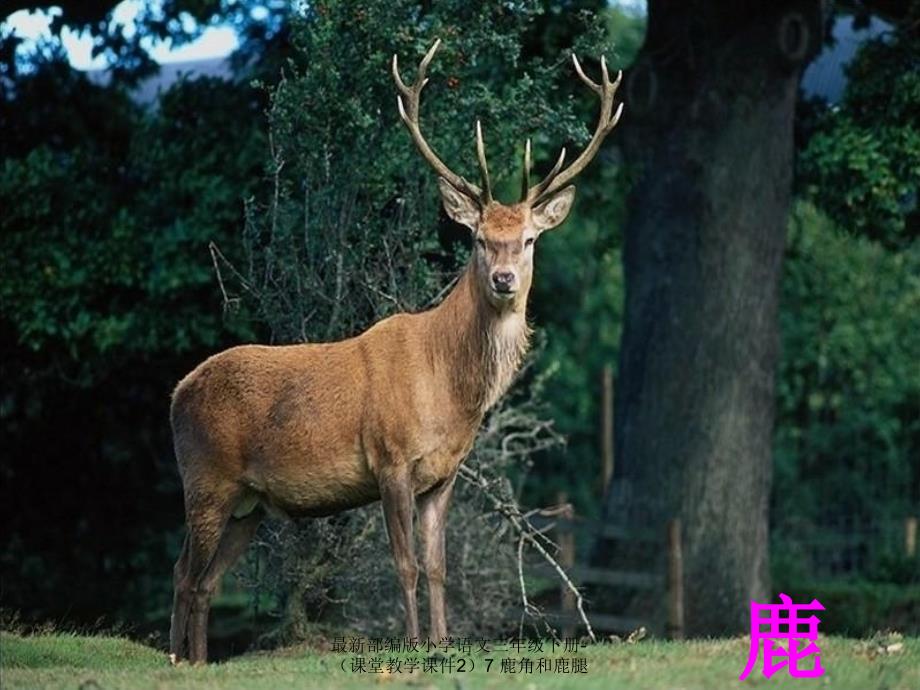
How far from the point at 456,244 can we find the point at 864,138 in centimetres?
424

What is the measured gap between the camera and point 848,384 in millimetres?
27844

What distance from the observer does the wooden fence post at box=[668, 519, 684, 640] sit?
53.8 ft

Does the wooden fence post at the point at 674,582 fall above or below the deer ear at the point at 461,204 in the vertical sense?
below

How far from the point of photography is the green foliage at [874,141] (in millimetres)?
16500

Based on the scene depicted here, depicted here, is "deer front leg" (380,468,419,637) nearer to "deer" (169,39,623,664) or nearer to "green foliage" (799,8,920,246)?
"deer" (169,39,623,664)

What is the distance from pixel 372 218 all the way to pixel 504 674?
17.5 feet

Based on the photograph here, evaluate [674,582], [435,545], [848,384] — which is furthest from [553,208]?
[848,384]

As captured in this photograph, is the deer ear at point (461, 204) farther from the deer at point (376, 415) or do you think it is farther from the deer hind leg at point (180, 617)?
the deer hind leg at point (180, 617)

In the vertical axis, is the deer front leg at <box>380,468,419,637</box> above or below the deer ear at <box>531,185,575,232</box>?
below

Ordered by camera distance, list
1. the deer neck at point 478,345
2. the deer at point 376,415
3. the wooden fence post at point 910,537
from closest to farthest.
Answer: the deer at point 376,415, the deer neck at point 478,345, the wooden fence post at point 910,537

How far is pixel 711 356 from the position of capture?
57.0 feet

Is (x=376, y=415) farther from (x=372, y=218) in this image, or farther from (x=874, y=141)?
(x=874, y=141)

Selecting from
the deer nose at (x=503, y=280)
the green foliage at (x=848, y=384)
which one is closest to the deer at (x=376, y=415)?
the deer nose at (x=503, y=280)

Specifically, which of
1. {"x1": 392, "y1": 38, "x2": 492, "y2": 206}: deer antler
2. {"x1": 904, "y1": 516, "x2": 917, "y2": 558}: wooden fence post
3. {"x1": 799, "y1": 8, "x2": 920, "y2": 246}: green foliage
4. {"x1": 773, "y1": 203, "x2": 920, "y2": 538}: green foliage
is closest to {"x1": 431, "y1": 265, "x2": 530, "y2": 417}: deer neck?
{"x1": 392, "y1": 38, "x2": 492, "y2": 206}: deer antler
